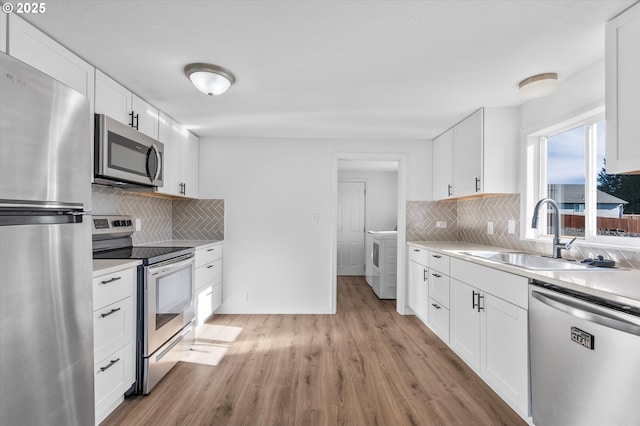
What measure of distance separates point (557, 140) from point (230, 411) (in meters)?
3.11

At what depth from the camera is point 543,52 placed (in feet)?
6.20

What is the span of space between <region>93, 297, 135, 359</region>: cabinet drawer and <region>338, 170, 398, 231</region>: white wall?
4908 millimetres

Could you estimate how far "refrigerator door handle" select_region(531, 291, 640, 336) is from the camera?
3.99 feet

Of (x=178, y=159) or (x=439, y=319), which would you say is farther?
(x=178, y=159)

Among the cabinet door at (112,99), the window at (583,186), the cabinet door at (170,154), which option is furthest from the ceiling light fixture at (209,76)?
the window at (583,186)

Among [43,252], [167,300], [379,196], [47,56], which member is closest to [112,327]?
[167,300]

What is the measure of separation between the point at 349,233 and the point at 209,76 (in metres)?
4.68

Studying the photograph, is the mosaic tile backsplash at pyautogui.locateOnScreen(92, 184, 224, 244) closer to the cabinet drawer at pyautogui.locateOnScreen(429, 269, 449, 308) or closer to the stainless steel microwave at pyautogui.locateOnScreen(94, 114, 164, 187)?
the stainless steel microwave at pyautogui.locateOnScreen(94, 114, 164, 187)

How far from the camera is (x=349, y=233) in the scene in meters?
6.40

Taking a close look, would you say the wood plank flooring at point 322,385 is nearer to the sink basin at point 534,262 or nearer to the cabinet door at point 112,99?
the sink basin at point 534,262

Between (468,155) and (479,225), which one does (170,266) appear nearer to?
(468,155)

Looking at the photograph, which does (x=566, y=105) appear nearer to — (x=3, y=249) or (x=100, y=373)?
(x=3, y=249)

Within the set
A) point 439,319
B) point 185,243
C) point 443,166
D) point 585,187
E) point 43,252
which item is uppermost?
point 443,166

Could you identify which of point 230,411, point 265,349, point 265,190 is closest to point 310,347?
point 265,349
